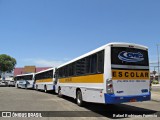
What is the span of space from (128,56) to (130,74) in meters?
0.83

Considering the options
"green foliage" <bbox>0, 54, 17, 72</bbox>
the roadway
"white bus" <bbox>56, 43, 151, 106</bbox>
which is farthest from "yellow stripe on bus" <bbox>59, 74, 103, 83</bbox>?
"green foliage" <bbox>0, 54, 17, 72</bbox>

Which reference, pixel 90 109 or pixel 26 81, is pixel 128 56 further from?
pixel 26 81

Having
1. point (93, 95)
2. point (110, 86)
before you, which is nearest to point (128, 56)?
point (110, 86)

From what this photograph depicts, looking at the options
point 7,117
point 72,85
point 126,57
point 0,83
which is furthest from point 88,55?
point 0,83

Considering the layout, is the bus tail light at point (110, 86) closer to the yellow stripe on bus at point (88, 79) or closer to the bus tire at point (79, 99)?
the yellow stripe on bus at point (88, 79)

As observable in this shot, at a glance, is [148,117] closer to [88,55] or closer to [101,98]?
[101,98]

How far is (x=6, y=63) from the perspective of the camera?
3846 inches

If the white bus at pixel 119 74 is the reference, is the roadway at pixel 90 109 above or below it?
below

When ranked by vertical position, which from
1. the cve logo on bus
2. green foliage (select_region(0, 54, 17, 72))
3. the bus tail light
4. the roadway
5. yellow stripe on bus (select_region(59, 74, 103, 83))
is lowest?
the roadway

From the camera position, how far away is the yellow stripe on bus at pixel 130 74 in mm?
11695

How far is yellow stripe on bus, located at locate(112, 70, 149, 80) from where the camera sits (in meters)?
11.7

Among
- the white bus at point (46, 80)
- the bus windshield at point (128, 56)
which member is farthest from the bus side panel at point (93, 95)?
the white bus at point (46, 80)

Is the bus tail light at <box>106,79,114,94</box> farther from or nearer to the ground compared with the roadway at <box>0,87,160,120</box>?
farther from the ground

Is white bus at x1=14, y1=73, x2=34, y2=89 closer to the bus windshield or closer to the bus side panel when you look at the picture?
the bus side panel
